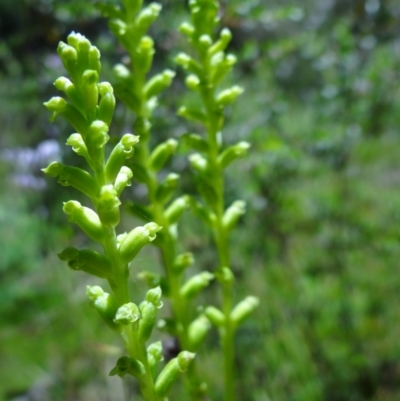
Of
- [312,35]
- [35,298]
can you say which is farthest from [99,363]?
[312,35]

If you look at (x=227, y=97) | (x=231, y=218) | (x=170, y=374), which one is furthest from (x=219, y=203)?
(x=170, y=374)

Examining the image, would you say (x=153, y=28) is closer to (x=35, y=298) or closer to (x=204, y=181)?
(x=204, y=181)

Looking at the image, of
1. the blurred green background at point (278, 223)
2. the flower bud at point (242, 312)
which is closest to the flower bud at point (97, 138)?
the flower bud at point (242, 312)

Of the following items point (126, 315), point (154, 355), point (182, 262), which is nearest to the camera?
point (126, 315)

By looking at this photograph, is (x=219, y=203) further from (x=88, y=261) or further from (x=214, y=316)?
(x=88, y=261)

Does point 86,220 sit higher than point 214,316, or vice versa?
point 86,220

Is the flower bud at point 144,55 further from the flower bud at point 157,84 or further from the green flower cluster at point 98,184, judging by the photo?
the green flower cluster at point 98,184

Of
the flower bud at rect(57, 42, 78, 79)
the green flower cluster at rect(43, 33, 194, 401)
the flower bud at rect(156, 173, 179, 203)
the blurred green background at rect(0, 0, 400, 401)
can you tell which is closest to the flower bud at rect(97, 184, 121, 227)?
the green flower cluster at rect(43, 33, 194, 401)

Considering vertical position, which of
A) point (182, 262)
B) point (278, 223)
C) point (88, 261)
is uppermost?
point (88, 261)
